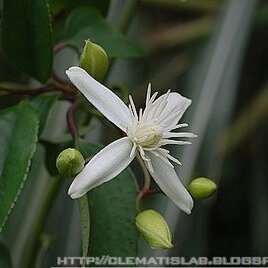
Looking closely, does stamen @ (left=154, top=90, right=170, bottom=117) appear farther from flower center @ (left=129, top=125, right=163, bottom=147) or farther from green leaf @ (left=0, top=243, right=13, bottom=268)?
green leaf @ (left=0, top=243, right=13, bottom=268)

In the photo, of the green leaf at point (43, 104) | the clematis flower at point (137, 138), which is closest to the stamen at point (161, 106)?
the clematis flower at point (137, 138)

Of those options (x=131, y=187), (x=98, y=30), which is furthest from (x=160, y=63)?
(x=131, y=187)

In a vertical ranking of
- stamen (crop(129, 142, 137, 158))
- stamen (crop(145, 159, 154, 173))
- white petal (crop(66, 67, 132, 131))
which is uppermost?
white petal (crop(66, 67, 132, 131))

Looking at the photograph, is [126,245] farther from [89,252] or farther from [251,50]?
[251,50]

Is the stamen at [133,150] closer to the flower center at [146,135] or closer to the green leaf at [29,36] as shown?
the flower center at [146,135]

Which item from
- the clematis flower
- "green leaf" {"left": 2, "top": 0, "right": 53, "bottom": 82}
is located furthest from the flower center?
"green leaf" {"left": 2, "top": 0, "right": 53, "bottom": 82}

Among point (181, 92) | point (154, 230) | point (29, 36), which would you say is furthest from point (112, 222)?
point (181, 92)
